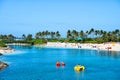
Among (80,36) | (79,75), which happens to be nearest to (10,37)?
(80,36)

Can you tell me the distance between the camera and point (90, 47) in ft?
365

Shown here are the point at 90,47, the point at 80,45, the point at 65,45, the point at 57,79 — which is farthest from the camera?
the point at 65,45

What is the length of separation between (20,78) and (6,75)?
2321 mm

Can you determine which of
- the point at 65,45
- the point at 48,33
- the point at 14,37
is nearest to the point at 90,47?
the point at 65,45

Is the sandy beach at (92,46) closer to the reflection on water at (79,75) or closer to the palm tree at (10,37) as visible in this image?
the palm tree at (10,37)

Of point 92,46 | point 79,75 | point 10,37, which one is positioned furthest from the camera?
point 10,37

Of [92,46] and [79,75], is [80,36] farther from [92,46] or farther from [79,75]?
[79,75]

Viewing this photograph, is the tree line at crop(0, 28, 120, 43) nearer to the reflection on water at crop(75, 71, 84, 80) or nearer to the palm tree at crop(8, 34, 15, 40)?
the palm tree at crop(8, 34, 15, 40)

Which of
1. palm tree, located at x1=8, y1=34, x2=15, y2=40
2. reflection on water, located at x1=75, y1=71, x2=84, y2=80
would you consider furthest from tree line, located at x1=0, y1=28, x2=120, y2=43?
reflection on water, located at x1=75, y1=71, x2=84, y2=80

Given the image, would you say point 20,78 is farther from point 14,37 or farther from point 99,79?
point 14,37

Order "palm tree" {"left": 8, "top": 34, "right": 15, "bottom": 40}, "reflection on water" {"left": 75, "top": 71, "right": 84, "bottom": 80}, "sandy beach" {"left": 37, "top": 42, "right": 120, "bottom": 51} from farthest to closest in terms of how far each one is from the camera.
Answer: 1. "palm tree" {"left": 8, "top": 34, "right": 15, "bottom": 40}
2. "sandy beach" {"left": 37, "top": 42, "right": 120, "bottom": 51}
3. "reflection on water" {"left": 75, "top": 71, "right": 84, "bottom": 80}

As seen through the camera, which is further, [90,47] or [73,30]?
[73,30]

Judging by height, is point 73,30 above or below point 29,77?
above

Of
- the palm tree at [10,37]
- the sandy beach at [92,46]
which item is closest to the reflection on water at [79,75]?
the sandy beach at [92,46]
